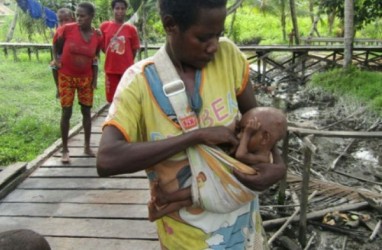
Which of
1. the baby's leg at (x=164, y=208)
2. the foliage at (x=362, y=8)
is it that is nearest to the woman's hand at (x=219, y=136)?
A: the baby's leg at (x=164, y=208)

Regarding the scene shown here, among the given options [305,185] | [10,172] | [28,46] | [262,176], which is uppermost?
[28,46]

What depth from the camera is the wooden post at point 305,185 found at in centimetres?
391

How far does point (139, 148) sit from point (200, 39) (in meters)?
0.38

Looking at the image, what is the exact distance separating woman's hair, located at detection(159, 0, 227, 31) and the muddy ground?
3439 millimetres

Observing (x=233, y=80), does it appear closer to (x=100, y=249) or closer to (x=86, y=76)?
(x=100, y=249)

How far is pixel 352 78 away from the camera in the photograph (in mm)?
10680

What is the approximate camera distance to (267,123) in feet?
5.02

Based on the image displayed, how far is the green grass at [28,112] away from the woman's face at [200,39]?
4567 mm

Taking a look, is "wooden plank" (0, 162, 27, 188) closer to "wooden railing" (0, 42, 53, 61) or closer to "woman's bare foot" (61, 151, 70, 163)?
"woman's bare foot" (61, 151, 70, 163)

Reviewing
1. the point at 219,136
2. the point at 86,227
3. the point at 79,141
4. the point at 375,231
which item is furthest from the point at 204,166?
the point at 79,141

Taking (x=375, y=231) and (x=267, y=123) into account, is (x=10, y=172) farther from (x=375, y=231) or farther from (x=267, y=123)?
(x=375, y=231)

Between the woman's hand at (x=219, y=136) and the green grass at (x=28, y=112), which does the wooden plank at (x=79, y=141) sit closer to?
the green grass at (x=28, y=112)

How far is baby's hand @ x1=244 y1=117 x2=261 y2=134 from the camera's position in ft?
4.85

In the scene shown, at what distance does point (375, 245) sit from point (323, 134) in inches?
61.7
